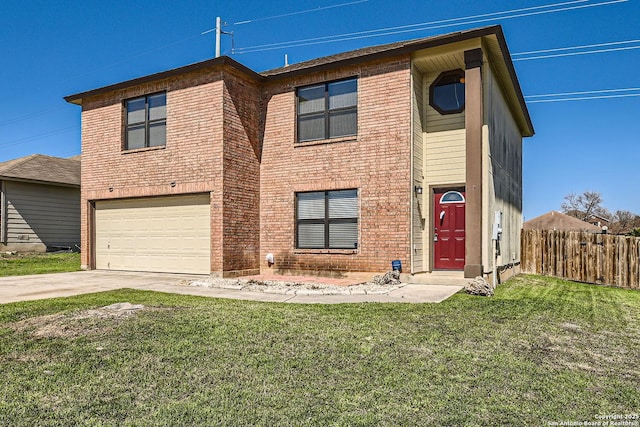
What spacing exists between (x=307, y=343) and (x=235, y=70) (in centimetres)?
932

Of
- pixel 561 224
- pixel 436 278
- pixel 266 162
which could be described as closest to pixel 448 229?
pixel 436 278

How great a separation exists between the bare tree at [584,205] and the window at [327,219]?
209ft

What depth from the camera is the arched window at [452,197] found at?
11.4m

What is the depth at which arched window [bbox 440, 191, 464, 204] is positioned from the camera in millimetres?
11414

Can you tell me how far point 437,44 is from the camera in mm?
10688

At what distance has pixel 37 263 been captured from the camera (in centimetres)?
1683

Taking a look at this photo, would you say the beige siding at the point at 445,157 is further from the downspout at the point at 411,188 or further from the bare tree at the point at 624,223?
the bare tree at the point at 624,223

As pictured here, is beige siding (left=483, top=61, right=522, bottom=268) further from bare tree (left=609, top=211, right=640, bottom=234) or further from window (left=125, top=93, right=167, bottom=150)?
bare tree (left=609, top=211, right=640, bottom=234)

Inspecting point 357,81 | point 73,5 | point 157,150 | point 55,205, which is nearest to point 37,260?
point 55,205

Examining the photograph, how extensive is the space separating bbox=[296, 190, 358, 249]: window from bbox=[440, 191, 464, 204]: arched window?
229 centimetres

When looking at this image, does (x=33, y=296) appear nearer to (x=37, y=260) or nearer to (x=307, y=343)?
(x=307, y=343)

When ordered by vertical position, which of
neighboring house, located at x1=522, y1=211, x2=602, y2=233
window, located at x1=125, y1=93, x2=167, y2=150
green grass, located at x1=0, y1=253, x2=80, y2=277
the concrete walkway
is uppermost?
window, located at x1=125, y1=93, x2=167, y2=150

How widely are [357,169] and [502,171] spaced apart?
4.83 m

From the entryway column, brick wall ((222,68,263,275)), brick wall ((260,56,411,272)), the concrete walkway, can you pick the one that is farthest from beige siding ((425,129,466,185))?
brick wall ((222,68,263,275))
